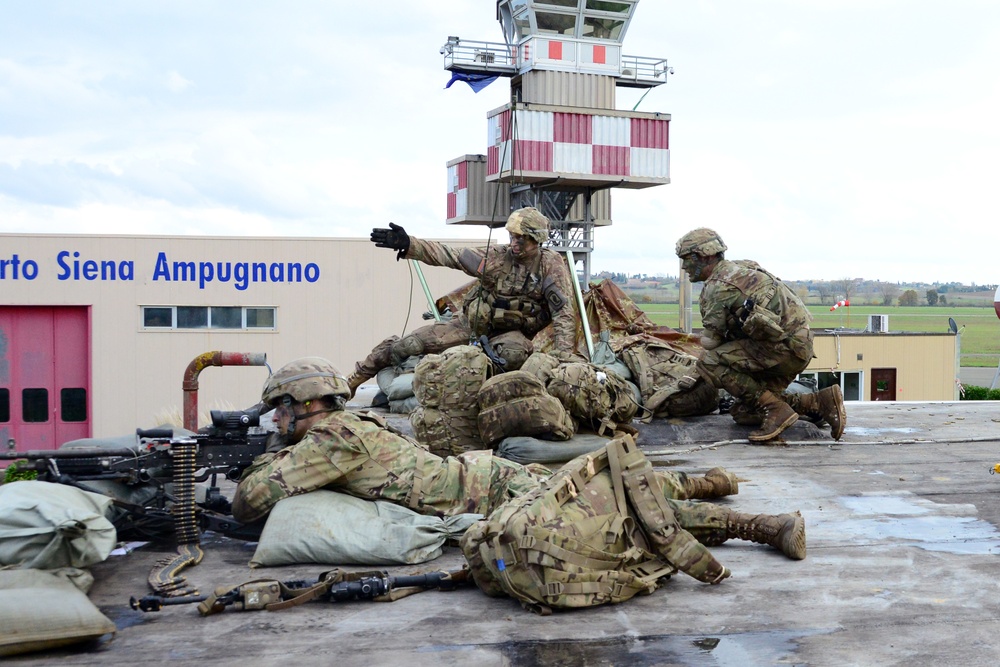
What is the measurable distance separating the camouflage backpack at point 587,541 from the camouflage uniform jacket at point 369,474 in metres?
0.74

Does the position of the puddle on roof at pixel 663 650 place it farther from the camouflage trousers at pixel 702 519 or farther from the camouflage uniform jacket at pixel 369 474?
the camouflage uniform jacket at pixel 369 474

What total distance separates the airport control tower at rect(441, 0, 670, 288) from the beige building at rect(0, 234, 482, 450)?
9783 millimetres

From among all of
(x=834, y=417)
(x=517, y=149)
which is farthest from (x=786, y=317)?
(x=517, y=149)

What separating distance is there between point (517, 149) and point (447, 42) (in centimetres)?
459

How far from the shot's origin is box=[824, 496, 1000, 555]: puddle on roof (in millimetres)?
5227

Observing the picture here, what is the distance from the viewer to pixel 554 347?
27.7ft

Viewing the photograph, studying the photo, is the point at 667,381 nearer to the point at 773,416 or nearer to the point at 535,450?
the point at 773,416

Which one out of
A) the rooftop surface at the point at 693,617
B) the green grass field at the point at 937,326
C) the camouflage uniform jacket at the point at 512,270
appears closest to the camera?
the rooftop surface at the point at 693,617

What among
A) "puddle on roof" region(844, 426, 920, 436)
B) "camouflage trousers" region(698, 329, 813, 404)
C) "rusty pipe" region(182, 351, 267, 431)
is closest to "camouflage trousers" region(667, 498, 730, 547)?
"rusty pipe" region(182, 351, 267, 431)

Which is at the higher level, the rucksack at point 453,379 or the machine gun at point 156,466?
the rucksack at point 453,379

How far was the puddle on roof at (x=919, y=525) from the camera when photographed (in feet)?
17.1

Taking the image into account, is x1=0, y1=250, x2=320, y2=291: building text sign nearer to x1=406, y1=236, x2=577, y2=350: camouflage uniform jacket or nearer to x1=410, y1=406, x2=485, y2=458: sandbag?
x1=406, y1=236, x2=577, y2=350: camouflage uniform jacket

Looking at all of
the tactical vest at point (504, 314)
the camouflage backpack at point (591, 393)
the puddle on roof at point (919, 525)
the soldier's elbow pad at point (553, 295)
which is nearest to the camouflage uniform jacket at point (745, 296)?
the soldier's elbow pad at point (553, 295)

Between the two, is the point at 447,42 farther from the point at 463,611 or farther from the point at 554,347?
the point at 463,611
